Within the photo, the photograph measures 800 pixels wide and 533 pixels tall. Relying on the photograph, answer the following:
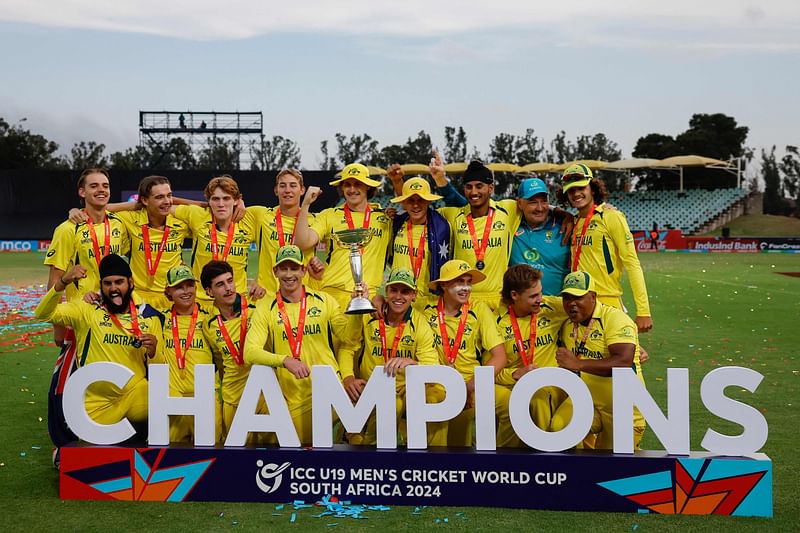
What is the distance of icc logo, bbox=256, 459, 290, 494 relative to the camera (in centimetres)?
511

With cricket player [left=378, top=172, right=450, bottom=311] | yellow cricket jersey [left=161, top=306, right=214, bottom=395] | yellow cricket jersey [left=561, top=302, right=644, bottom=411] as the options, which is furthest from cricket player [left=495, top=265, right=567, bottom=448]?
yellow cricket jersey [left=161, top=306, right=214, bottom=395]

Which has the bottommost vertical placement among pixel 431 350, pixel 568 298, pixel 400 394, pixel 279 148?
pixel 400 394

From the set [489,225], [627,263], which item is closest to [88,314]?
[489,225]

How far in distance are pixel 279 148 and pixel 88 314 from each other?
69302 millimetres

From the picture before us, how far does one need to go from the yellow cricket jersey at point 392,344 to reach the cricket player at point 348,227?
2.14 feet

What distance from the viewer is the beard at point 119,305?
555 centimetres

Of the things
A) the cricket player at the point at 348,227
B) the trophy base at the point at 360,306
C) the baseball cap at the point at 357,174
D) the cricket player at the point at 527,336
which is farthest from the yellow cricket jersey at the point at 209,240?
the cricket player at the point at 527,336

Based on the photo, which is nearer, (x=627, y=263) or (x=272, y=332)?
(x=272, y=332)

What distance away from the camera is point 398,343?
17.8 feet

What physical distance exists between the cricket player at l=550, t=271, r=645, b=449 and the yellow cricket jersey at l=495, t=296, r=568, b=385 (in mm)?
82

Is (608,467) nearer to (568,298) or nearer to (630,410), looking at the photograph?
(630,410)

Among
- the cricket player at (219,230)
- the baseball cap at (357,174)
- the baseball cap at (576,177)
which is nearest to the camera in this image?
the baseball cap at (576,177)

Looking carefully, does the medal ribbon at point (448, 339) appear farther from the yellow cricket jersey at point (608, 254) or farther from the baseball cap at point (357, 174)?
the baseball cap at point (357, 174)

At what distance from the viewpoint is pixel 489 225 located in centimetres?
611
